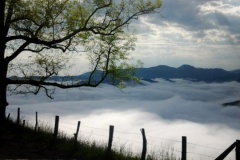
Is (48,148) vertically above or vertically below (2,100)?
below

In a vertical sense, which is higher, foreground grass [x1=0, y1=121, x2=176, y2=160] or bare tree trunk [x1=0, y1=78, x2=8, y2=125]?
bare tree trunk [x1=0, y1=78, x2=8, y2=125]

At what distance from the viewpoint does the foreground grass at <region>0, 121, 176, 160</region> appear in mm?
17547

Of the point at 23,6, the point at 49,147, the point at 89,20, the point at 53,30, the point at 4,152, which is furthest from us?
the point at 89,20

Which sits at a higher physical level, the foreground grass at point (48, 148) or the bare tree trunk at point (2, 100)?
the bare tree trunk at point (2, 100)

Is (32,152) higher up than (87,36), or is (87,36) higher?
(87,36)

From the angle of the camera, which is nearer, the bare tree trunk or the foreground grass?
the foreground grass

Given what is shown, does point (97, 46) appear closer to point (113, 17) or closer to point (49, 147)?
point (113, 17)

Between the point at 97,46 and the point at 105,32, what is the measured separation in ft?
4.42

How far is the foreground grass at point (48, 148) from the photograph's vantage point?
17547 millimetres

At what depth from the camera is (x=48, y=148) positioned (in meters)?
20.2

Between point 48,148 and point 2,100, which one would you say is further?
point 2,100

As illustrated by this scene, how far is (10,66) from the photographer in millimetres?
27281

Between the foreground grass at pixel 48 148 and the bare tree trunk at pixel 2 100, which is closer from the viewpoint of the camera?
the foreground grass at pixel 48 148

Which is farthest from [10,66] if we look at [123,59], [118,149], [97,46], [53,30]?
[118,149]
